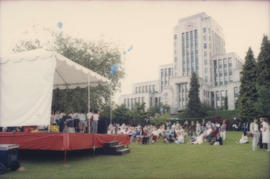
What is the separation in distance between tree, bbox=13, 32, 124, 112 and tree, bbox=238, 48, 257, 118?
70.3 ft

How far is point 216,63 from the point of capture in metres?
99.6

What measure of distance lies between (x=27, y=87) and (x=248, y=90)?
35.4m

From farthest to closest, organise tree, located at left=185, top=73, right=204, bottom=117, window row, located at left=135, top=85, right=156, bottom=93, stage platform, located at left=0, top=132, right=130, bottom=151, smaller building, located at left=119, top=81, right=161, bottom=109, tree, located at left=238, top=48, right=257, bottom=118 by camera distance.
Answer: window row, located at left=135, top=85, right=156, bottom=93, smaller building, located at left=119, top=81, right=161, bottom=109, tree, located at left=185, top=73, right=204, bottom=117, tree, located at left=238, top=48, right=257, bottom=118, stage platform, located at left=0, top=132, right=130, bottom=151

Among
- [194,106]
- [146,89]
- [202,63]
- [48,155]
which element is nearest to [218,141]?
[48,155]

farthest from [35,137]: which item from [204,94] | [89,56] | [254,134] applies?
[204,94]

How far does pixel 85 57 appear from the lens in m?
22.8

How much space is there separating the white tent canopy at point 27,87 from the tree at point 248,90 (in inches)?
1302

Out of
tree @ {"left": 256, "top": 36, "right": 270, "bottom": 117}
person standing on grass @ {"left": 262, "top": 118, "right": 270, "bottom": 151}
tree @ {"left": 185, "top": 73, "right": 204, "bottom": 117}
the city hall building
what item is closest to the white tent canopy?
person standing on grass @ {"left": 262, "top": 118, "right": 270, "bottom": 151}

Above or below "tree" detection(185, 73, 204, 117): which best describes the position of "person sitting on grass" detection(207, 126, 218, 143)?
below

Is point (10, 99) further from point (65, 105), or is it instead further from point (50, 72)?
point (65, 105)

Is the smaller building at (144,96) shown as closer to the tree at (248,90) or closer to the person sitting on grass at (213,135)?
the tree at (248,90)

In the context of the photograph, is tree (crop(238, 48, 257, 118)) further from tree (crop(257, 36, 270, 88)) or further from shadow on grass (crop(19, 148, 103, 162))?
shadow on grass (crop(19, 148, 103, 162))

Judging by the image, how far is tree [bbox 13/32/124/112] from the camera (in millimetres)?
21375

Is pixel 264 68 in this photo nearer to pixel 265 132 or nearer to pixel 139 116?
pixel 139 116
